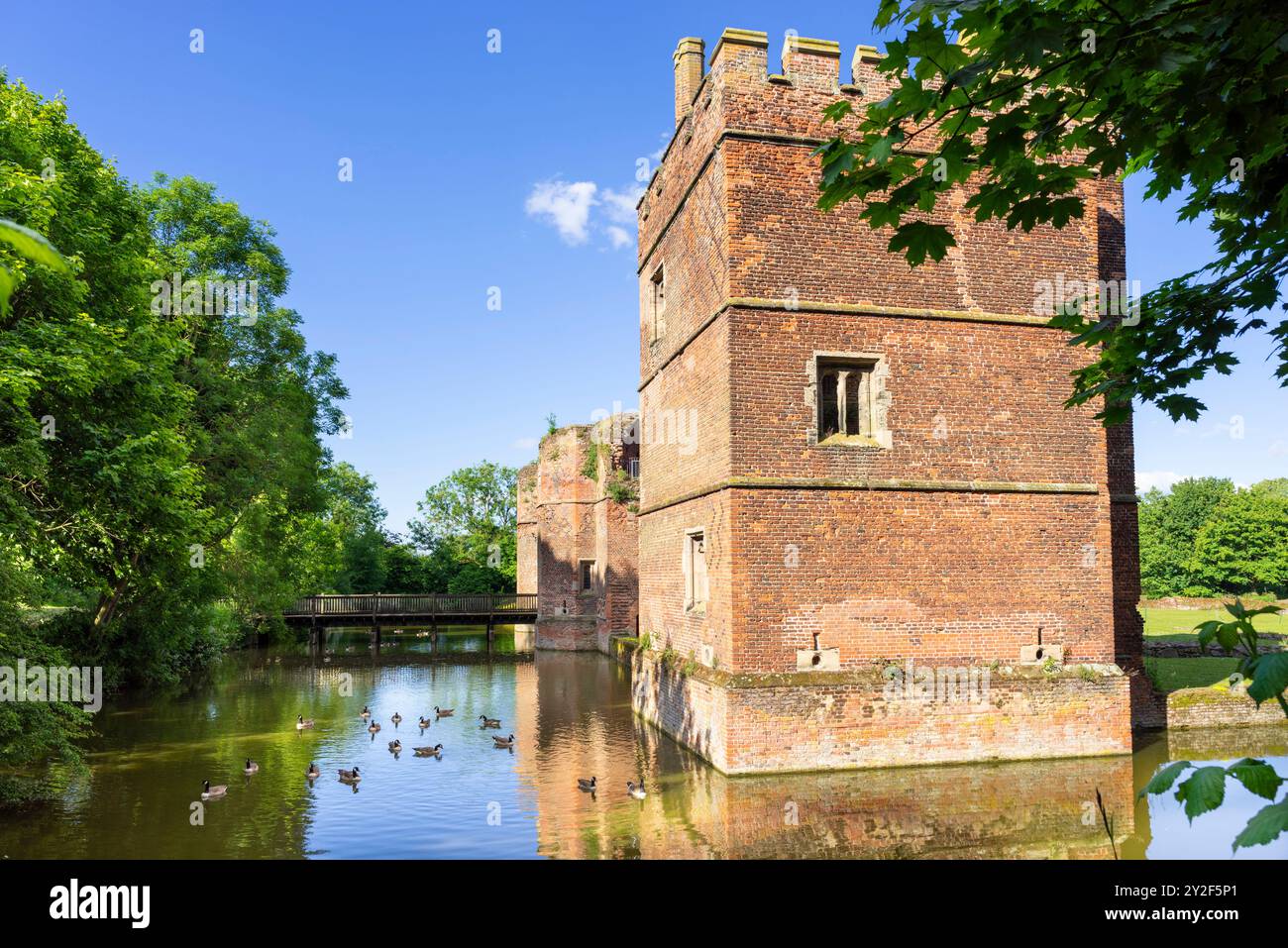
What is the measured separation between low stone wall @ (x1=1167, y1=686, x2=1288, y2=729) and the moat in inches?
12.2

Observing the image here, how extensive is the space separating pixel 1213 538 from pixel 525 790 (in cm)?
6429

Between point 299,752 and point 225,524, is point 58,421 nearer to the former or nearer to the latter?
point 299,752

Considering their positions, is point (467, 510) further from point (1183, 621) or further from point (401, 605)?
point (1183, 621)

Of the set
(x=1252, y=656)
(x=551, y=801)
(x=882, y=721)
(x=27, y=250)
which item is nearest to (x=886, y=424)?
(x=882, y=721)

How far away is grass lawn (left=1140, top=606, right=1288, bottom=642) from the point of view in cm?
3200

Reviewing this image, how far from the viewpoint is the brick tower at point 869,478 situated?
1179 cm

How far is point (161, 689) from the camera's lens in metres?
21.7

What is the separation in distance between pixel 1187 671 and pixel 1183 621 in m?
23.3

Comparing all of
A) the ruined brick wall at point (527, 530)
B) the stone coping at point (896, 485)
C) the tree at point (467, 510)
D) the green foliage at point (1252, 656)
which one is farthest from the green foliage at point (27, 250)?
the tree at point (467, 510)

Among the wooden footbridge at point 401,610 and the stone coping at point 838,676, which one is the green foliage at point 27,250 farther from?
the wooden footbridge at point 401,610

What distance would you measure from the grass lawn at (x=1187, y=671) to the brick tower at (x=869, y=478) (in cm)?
479

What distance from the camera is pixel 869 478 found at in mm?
12336
